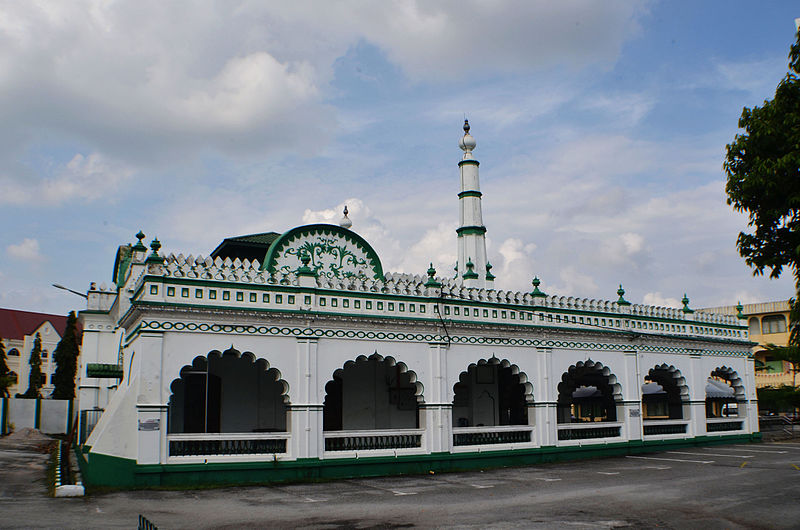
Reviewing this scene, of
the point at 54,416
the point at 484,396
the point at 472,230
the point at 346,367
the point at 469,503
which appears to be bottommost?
the point at 469,503

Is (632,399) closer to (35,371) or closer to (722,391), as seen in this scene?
(722,391)

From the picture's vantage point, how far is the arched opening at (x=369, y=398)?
1719 centimetres

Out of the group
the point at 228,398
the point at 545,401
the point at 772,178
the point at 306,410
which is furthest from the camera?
the point at 545,401

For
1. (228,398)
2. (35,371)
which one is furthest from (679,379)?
(35,371)

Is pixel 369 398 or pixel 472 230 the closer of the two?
pixel 369 398

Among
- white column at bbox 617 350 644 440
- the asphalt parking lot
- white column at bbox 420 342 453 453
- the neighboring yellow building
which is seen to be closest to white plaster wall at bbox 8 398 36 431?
the asphalt parking lot

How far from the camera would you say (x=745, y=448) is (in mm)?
20750

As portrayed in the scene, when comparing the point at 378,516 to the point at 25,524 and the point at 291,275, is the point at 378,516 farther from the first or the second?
the point at 291,275

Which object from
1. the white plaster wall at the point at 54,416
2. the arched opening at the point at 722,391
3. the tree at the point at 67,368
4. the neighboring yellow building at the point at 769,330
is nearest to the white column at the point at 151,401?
the arched opening at the point at 722,391

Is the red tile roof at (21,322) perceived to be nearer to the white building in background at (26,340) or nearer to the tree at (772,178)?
the white building in background at (26,340)

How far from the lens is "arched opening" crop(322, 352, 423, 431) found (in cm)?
1719

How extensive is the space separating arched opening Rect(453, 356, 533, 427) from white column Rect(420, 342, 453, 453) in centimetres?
325

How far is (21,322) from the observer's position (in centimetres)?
6844

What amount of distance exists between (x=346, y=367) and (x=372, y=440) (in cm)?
276
